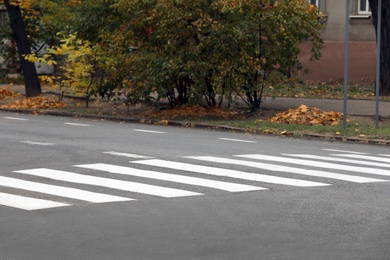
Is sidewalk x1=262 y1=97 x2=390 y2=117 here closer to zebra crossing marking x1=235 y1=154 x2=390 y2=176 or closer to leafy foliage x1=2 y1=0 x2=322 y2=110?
leafy foliage x1=2 y1=0 x2=322 y2=110

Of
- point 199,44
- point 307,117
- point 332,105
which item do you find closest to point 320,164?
point 307,117

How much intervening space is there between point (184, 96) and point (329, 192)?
13627mm

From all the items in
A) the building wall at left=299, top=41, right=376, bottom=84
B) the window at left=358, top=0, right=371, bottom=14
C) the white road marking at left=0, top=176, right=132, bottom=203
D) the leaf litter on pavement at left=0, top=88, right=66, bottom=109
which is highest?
the window at left=358, top=0, right=371, bottom=14

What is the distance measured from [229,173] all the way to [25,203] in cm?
345

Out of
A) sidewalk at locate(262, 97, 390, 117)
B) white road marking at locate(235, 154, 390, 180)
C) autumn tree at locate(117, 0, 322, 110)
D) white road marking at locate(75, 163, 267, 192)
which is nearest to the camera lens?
white road marking at locate(75, 163, 267, 192)

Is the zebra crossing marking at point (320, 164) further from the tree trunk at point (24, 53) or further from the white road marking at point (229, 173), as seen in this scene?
the tree trunk at point (24, 53)

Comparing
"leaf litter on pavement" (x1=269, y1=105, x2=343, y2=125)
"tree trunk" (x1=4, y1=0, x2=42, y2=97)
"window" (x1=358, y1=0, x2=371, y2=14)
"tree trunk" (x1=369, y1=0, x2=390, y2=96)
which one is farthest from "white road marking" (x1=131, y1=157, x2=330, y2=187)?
"window" (x1=358, y1=0, x2=371, y2=14)

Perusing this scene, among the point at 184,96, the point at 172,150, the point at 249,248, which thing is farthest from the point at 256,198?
the point at 184,96

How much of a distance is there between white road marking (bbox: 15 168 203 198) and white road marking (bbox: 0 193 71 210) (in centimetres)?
124

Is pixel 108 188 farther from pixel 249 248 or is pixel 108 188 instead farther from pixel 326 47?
pixel 326 47

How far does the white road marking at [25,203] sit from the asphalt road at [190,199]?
0.01 metres

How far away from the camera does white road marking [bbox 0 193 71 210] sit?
35.8 feet

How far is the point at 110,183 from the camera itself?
1259cm

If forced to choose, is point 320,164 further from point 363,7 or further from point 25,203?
point 363,7
